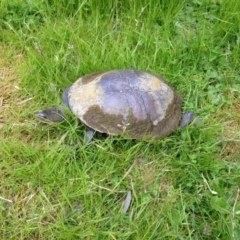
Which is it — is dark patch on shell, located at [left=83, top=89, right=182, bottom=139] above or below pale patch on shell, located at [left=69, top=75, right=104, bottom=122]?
below

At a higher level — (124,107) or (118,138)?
(124,107)

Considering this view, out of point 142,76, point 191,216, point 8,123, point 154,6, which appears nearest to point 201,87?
point 142,76

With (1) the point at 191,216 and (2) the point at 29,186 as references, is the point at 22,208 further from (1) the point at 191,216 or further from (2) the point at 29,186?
Answer: (1) the point at 191,216

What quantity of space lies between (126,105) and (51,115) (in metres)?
0.47

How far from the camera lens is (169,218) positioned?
2.29m

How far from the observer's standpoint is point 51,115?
2.56m

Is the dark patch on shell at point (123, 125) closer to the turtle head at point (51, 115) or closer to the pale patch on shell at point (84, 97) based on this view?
the pale patch on shell at point (84, 97)

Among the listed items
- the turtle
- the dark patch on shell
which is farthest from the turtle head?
the dark patch on shell

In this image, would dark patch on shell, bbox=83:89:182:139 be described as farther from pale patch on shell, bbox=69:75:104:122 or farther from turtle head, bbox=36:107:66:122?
turtle head, bbox=36:107:66:122

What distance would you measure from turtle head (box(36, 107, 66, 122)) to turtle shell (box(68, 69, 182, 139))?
0.25 ft

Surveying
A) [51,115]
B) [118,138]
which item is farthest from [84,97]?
[118,138]

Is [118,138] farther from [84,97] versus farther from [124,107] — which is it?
[84,97]

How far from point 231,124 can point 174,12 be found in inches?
38.8

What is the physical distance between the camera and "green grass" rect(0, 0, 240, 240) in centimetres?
229
